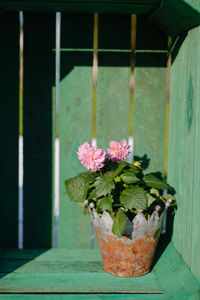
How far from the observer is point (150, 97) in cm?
239

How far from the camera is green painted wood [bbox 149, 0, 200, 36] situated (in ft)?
5.74

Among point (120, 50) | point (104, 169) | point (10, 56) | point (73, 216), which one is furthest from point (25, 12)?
point (73, 216)

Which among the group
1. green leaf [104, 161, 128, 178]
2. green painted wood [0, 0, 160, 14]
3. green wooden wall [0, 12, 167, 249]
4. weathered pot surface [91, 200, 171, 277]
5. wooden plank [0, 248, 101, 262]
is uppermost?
green painted wood [0, 0, 160, 14]

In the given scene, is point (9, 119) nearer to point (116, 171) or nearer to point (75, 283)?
point (116, 171)

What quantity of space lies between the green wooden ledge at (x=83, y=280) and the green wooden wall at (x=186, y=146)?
0.09 meters

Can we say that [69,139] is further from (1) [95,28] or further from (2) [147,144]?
(1) [95,28]

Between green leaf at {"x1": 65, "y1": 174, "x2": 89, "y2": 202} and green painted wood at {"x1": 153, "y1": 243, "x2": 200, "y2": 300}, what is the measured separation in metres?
0.54

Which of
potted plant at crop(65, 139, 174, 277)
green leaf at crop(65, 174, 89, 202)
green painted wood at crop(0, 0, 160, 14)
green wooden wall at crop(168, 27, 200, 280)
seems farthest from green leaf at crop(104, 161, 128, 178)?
green painted wood at crop(0, 0, 160, 14)

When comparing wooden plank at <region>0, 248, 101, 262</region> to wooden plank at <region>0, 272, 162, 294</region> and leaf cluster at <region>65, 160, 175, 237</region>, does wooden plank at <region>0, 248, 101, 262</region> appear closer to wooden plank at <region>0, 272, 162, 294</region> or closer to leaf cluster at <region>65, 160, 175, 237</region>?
wooden plank at <region>0, 272, 162, 294</region>

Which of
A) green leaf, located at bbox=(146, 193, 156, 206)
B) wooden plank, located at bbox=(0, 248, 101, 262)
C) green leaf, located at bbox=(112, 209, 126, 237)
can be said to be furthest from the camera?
wooden plank, located at bbox=(0, 248, 101, 262)

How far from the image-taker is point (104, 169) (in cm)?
213

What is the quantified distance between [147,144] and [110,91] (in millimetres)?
376

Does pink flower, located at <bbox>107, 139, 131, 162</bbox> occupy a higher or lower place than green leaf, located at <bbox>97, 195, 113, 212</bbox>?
higher

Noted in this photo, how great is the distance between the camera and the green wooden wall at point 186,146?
6.06 ft
